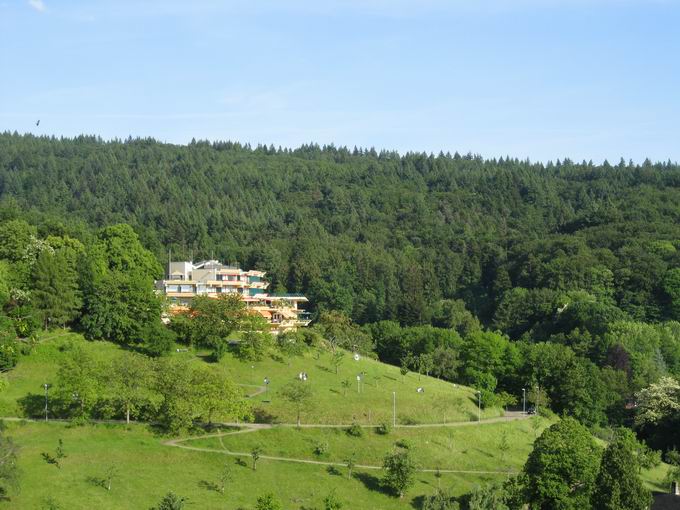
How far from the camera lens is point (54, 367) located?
245ft

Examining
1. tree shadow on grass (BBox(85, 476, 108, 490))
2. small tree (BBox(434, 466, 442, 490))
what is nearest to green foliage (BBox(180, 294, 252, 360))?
small tree (BBox(434, 466, 442, 490))

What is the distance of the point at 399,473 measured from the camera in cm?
6278

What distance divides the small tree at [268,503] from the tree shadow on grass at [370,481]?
9.55 m

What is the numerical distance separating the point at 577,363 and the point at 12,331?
2177 inches

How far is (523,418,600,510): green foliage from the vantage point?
61031 millimetres

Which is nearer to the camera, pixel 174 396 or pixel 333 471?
pixel 333 471

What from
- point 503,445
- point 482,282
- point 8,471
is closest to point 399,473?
point 503,445

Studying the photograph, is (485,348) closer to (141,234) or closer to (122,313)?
(122,313)

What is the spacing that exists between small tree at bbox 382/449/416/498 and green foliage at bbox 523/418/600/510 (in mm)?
7742

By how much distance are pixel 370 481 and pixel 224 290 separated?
154 ft

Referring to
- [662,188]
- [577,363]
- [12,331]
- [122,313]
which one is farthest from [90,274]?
[662,188]

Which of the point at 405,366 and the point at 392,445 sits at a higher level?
the point at 405,366

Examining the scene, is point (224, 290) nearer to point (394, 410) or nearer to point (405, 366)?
point (405, 366)

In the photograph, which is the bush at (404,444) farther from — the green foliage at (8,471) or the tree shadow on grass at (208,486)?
the green foliage at (8,471)
